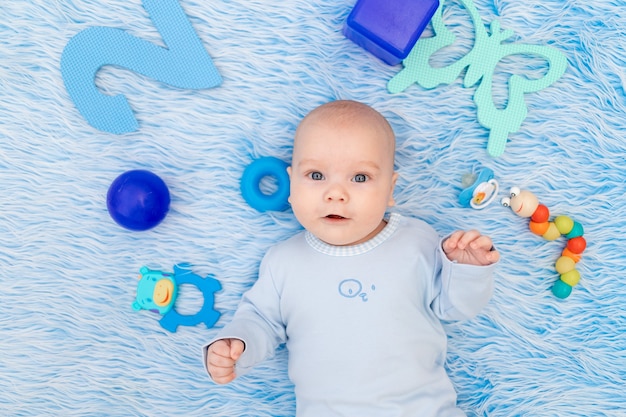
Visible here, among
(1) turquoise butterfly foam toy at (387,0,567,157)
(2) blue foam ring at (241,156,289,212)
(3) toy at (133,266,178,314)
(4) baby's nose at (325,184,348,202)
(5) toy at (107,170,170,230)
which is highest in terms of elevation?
(1) turquoise butterfly foam toy at (387,0,567,157)

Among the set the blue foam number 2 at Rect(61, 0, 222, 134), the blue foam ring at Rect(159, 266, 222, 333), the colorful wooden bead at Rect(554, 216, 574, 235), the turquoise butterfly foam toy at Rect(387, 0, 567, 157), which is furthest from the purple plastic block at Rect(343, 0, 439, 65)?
the blue foam ring at Rect(159, 266, 222, 333)

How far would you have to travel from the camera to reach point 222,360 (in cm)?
114

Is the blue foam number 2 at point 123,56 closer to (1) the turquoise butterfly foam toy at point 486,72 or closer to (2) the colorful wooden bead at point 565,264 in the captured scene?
(1) the turquoise butterfly foam toy at point 486,72

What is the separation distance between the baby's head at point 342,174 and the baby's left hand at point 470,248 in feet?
0.53

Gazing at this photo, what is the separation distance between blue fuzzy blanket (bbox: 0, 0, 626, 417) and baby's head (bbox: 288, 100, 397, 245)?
173mm

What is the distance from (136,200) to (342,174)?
17.7 inches

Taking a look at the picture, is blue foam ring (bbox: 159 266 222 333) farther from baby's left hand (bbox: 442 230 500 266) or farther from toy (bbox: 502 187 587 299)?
toy (bbox: 502 187 587 299)

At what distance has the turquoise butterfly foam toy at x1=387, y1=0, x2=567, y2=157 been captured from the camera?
1343 mm

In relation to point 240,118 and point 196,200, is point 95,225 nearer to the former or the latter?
point 196,200

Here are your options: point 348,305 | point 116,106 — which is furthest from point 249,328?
point 116,106

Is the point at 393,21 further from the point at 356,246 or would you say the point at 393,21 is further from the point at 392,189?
the point at 356,246

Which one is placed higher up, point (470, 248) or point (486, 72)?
point (486, 72)

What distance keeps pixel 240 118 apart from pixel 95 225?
0.42 m

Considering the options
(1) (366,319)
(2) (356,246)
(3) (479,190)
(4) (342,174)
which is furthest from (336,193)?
(3) (479,190)
